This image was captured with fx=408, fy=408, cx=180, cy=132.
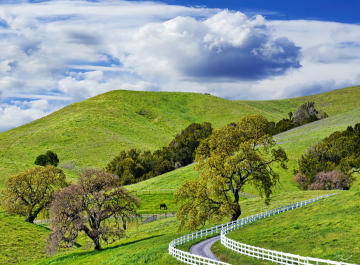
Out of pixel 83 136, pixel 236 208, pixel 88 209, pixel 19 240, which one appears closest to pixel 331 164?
pixel 236 208

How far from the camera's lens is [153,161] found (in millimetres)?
127500

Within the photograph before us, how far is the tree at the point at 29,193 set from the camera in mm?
71438

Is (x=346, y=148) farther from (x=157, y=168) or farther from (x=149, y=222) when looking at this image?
(x=157, y=168)

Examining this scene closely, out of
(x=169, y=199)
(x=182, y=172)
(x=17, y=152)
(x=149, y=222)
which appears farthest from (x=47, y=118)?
(x=149, y=222)

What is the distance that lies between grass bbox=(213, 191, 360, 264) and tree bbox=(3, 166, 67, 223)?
42539 millimetres

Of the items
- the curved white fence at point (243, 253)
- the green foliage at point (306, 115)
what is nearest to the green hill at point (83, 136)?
the green foliage at point (306, 115)

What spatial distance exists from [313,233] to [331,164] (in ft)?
160

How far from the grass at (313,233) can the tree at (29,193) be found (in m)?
42.5

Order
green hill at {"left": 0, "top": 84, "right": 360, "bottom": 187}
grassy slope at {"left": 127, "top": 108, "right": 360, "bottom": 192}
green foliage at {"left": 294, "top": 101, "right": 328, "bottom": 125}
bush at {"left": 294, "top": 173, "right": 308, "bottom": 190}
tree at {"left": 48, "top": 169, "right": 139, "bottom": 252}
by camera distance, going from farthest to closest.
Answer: green foliage at {"left": 294, "top": 101, "right": 328, "bottom": 125}, green hill at {"left": 0, "top": 84, "right": 360, "bottom": 187}, grassy slope at {"left": 127, "top": 108, "right": 360, "bottom": 192}, bush at {"left": 294, "top": 173, "right": 308, "bottom": 190}, tree at {"left": 48, "top": 169, "right": 139, "bottom": 252}

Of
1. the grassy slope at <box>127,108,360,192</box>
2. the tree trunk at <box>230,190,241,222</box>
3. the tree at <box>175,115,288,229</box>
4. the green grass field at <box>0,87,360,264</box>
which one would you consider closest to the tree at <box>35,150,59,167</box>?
the green grass field at <box>0,87,360,264</box>

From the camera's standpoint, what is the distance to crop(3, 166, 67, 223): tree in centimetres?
7144

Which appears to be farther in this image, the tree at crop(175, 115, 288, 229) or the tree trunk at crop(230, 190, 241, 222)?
the tree trunk at crop(230, 190, 241, 222)

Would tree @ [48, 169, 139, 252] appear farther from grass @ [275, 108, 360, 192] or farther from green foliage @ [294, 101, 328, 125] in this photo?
green foliage @ [294, 101, 328, 125]

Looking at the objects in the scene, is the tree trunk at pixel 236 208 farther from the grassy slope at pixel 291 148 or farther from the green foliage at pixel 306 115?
the green foliage at pixel 306 115
